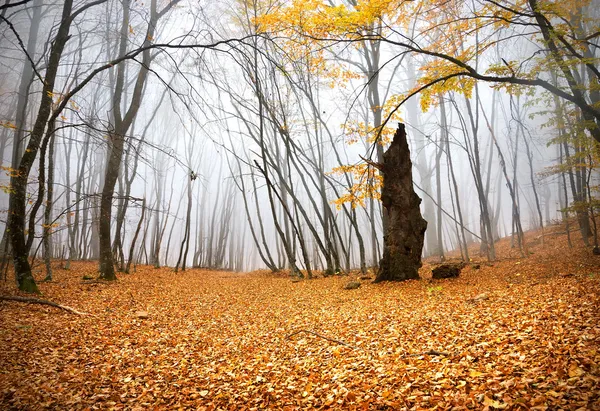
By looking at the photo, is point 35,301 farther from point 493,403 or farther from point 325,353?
point 493,403

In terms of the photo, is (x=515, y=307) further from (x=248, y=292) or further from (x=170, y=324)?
(x=248, y=292)

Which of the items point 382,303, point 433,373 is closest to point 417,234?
point 382,303

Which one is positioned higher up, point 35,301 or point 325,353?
point 35,301

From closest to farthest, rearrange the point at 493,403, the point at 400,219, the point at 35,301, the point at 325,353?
the point at 493,403 < the point at 325,353 < the point at 35,301 < the point at 400,219

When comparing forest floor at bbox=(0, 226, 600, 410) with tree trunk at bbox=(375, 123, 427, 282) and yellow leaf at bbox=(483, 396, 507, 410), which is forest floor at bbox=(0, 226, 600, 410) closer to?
yellow leaf at bbox=(483, 396, 507, 410)

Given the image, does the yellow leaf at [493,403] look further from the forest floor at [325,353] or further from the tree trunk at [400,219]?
the tree trunk at [400,219]

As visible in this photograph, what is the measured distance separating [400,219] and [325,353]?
4571mm

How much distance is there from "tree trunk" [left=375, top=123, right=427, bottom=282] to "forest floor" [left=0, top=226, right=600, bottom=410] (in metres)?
1.43

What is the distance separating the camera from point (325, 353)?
10.0 ft

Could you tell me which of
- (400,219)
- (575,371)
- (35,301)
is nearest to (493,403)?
(575,371)

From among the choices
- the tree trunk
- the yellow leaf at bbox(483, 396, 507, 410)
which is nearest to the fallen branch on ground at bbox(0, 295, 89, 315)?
the yellow leaf at bbox(483, 396, 507, 410)

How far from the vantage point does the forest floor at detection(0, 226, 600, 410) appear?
6.61ft

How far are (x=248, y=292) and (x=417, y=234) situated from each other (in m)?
4.67

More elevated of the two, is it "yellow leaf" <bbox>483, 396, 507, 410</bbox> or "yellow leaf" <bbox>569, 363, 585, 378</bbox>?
"yellow leaf" <bbox>569, 363, 585, 378</bbox>
